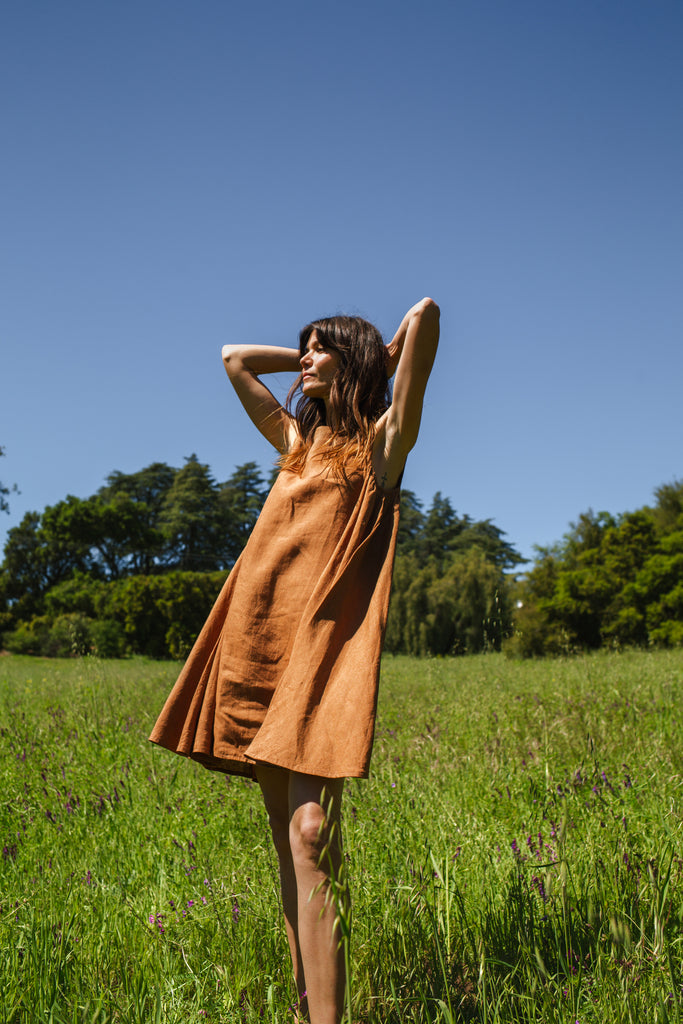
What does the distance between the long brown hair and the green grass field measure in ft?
3.56

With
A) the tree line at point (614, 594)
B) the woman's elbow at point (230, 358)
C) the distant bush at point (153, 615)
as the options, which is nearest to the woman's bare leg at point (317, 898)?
the woman's elbow at point (230, 358)

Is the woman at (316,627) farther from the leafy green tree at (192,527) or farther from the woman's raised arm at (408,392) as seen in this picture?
the leafy green tree at (192,527)

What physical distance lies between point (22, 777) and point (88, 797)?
531 millimetres

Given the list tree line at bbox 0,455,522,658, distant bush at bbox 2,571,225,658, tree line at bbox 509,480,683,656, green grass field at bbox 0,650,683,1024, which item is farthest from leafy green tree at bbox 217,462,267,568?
green grass field at bbox 0,650,683,1024

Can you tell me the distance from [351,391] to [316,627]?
70cm

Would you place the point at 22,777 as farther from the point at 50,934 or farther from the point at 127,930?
the point at 50,934

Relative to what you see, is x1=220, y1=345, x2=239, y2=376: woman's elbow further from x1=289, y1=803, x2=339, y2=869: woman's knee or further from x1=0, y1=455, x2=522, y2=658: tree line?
x1=0, y1=455, x2=522, y2=658: tree line

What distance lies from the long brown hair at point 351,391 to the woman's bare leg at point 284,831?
0.82 metres

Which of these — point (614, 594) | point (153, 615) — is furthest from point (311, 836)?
point (153, 615)

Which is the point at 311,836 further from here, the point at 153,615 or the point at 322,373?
the point at 153,615

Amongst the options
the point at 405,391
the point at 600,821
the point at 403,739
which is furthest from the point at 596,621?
the point at 405,391

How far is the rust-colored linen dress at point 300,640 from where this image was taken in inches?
59.2

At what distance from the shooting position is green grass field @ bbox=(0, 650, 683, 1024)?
5.56 feet

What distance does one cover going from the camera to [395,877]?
2.36 m
